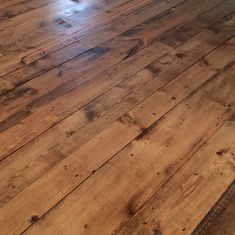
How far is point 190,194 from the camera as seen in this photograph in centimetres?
115

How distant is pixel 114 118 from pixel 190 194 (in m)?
0.46

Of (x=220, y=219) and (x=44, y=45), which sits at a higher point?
(x=44, y=45)

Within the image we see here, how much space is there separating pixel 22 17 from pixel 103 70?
77 cm

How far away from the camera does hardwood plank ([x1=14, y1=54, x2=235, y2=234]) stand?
3.51 ft

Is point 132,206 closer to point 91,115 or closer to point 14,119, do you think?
point 91,115

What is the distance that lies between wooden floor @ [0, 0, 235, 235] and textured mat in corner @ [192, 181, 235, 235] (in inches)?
0.8

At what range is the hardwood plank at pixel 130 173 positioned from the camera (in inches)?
42.1

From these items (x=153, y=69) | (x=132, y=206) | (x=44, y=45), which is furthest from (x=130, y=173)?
(x=44, y=45)

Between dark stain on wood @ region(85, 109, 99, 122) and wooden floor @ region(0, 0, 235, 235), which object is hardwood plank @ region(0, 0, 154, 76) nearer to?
wooden floor @ region(0, 0, 235, 235)

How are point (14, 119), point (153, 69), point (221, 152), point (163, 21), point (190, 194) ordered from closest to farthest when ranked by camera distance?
point (190, 194), point (221, 152), point (14, 119), point (153, 69), point (163, 21)

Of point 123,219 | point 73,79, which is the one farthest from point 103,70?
point 123,219

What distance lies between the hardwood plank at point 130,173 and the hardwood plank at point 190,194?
0.03 metres

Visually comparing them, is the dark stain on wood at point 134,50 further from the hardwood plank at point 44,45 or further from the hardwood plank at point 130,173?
the hardwood plank at point 130,173

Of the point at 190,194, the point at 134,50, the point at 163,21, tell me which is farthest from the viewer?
the point at 163,21
